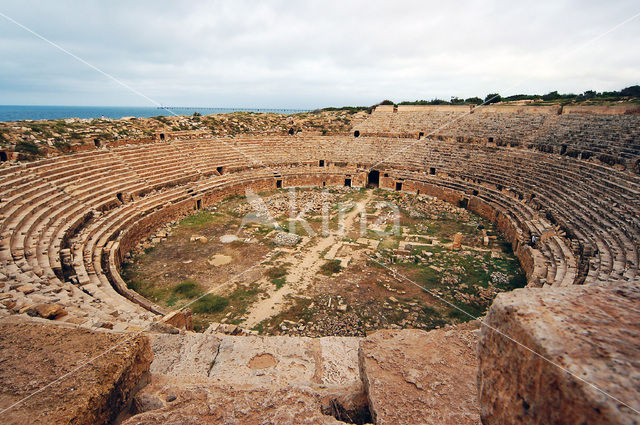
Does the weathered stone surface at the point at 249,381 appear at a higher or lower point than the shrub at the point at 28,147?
lower

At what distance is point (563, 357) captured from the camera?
137 centimetres

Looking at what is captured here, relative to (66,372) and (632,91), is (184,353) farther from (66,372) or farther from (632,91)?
(632,91)

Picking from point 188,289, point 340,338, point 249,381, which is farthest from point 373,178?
point 249,381

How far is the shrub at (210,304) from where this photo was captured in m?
8.77

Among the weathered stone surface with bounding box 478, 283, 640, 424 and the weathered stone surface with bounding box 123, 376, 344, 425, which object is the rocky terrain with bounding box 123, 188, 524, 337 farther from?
the weathered stone surface with bounding box 478, 283, 640, 424

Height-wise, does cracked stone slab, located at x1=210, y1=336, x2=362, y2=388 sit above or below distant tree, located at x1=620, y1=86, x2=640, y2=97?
below

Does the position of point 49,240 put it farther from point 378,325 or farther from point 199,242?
point 378,325

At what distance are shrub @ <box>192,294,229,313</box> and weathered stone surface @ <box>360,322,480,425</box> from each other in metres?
6.45

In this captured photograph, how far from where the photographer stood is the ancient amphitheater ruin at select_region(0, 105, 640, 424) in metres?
1.61

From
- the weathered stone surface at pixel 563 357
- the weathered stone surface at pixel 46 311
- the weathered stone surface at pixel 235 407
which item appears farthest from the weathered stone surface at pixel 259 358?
the weathered stone surface at pixel 563 357

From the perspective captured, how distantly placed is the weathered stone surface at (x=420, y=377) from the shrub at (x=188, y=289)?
7.46 m

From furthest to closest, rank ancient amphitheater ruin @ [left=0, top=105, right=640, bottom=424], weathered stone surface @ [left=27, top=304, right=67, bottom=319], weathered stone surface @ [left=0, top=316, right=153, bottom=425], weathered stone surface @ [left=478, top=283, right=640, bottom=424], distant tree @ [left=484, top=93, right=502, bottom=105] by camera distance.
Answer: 1. distant tree @ [left=484, top=93, right=502, bottom=105]
2. weathered stone surface @ [left=27, top=304, right=67, bottom=319]
3. weathered stone surface @ [left=0, top=316, right=153, bottom=425]
4. ancient amphitheater ruin @ [left=0, top=105, right=640, bottom=424]
5. weathered stone surface @ [left=478, top=283, right=640, bottom=424]

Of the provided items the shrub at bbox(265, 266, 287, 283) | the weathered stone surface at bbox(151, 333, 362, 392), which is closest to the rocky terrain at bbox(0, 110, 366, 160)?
the shrub at bbox(265, 266, 287, 283)

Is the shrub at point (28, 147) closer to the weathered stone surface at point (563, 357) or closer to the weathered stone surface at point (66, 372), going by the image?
the weathered stone surface at point (66, 372)
